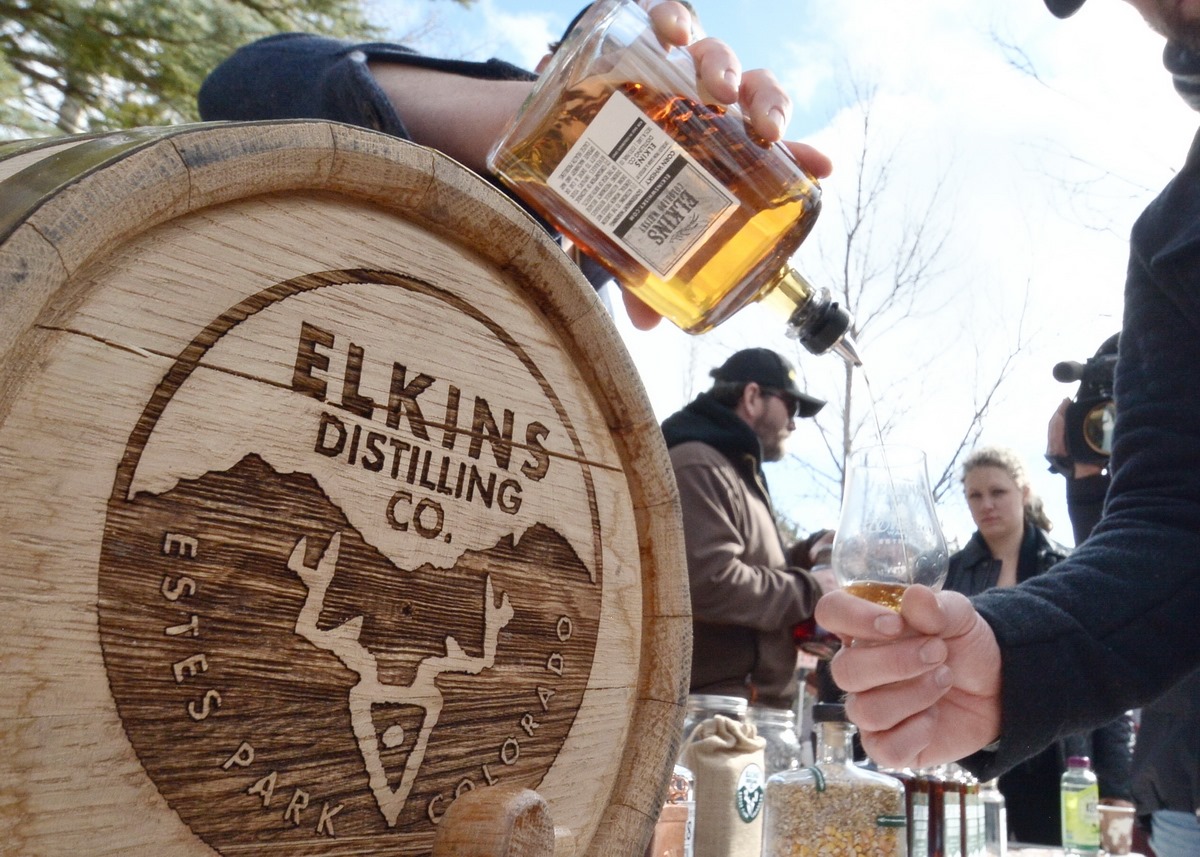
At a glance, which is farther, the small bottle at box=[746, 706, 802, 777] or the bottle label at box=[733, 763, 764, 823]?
the small bottle at box=[746, 706, 802, 777]

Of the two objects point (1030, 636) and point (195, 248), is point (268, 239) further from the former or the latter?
point (1030, 636)

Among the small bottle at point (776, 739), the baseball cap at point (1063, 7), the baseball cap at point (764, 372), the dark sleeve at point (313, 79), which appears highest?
the baseball cap at point (764, 372)

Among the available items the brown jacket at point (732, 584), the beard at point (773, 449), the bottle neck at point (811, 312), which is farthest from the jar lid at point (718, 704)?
the beard at point (773, 449)

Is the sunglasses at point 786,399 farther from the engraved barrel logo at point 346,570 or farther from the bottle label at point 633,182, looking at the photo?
the engraved barrel logo at point 346,570

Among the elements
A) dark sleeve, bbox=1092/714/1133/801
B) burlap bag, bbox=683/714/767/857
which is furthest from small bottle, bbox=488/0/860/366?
dark sleeve, bbox=1092/714/1133/801

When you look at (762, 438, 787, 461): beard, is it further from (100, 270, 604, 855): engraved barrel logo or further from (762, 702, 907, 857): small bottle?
(100, 270, 604, 855): engraved barrel logo

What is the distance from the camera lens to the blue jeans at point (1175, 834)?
2.23 m

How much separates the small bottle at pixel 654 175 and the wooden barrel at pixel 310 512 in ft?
0.55

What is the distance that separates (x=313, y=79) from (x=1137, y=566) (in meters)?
1.13

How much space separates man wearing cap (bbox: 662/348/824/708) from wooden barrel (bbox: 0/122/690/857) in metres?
1.91

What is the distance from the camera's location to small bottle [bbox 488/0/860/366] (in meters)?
0.92

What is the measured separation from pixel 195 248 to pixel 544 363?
289mm

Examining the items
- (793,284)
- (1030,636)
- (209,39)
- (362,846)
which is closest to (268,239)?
(362,846)

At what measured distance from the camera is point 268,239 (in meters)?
0.60
